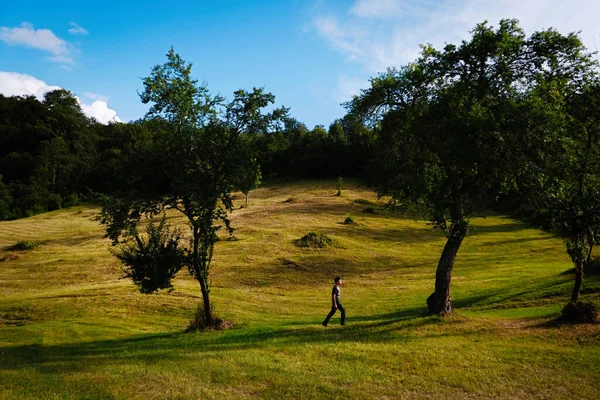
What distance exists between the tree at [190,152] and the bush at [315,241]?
28.2 m

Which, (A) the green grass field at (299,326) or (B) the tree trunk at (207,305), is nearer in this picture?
(A) the green grass field at (299,326)

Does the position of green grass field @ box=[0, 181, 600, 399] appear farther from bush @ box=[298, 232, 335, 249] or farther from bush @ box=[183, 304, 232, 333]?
bush @ box=[298, 232, 335, 249]

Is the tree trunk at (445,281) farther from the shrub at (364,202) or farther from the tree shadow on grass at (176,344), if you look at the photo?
the shrub at (364,202)

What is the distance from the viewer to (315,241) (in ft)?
161

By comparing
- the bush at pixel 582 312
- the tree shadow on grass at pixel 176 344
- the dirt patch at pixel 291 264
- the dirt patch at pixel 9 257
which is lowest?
the dirt patch at pixel 9 257

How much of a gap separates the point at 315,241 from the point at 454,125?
32.5 m

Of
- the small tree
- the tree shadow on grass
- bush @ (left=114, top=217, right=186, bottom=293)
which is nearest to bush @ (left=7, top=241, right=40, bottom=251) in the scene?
bush @ (left=114, top=217, right=186, bottom=293)

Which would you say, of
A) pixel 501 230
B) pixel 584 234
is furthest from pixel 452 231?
pixel 501 230

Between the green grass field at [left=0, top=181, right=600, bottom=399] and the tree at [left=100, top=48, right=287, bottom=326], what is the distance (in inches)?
246

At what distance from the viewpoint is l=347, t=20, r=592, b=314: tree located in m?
18.1

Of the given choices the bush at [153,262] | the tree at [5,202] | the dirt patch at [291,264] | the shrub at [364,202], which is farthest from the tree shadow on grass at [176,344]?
the tree at [5,202]

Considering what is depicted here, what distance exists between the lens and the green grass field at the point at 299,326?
1220 cm

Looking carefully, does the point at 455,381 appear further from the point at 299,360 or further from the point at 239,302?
the point at 239,302

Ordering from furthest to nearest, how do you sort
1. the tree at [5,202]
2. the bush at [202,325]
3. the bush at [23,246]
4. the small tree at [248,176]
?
the tree at [5,202] < the bush at [23,246] < the bush at [202,325] < the small tree at [248,176]
